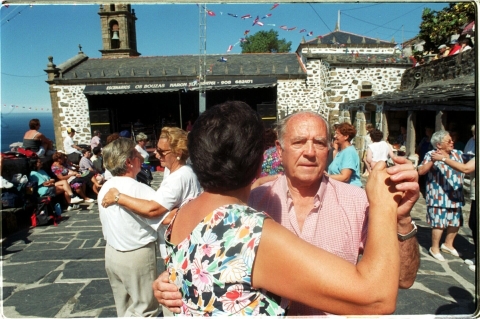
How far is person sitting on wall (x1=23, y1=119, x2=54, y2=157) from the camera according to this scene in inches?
278

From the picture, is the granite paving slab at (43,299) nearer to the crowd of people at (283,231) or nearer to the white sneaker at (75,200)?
the crowd of people at (283,231)

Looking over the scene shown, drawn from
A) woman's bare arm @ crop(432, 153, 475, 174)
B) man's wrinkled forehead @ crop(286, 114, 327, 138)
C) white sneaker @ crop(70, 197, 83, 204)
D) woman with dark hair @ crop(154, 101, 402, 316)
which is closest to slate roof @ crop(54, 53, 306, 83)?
white sneaker @ crop(70, 197, 83, 204)

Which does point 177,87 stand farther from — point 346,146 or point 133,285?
point 133,285

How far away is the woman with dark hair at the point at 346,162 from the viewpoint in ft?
12.4

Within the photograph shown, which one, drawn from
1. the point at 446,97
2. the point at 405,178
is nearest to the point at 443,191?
the point at 446,97

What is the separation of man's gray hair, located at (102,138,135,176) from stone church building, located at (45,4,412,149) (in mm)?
12577

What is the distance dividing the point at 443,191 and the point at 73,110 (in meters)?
18.4

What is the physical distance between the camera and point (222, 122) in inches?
44.0

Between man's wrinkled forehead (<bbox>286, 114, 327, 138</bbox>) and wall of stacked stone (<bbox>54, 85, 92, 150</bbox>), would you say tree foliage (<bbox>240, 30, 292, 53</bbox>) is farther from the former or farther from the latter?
man's wrinkled forehead (<bbox>286, 114, 327, 138</bbox>)

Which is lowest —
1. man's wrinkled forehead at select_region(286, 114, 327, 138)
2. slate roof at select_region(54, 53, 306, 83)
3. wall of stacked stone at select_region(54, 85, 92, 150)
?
man's wrinkled forehead at select_region(286, 114, 327, 138)

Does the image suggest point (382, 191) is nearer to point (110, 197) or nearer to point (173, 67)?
point (110, 197)

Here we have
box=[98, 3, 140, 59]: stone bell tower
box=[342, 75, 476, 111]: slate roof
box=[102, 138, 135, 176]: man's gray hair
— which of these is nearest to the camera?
box=[102, 138, 135, 176]: man's gray hair

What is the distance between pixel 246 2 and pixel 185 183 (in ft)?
4.47

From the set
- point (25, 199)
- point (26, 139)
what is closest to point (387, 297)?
point (25, 199)
